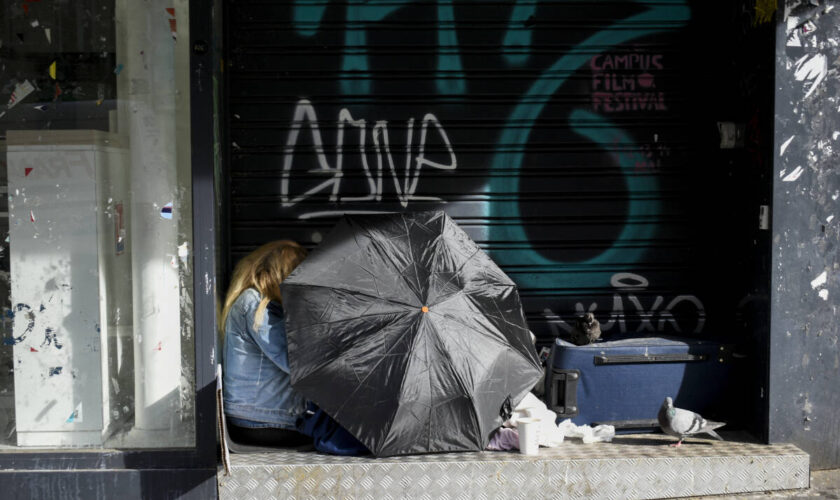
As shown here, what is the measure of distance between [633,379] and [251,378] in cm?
217

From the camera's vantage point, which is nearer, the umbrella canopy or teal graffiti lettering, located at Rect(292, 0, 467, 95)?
the umbrella canopy

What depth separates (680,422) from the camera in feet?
14.5

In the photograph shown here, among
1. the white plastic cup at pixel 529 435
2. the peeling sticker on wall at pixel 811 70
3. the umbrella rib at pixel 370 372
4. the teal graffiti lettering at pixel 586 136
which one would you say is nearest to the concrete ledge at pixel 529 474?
the white plastic cup at pixel 529 435

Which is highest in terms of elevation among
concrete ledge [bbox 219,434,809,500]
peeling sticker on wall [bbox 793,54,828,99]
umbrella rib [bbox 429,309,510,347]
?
peeling sticker on wall [bbox 793,54,828,99]

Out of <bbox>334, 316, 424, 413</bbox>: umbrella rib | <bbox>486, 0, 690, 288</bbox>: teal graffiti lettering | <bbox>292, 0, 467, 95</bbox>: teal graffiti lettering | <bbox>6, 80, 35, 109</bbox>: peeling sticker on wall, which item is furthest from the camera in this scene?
<bbox>486, 0, 690, 288</bbox>: teal graffiti lettering

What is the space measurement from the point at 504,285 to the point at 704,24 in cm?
223

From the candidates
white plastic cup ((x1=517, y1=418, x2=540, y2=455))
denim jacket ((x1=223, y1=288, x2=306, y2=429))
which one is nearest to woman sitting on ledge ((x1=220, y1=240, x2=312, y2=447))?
denim jacket ((x1=223, y1=288, x2=306, y2=429))

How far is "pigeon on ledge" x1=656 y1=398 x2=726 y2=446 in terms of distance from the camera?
443 centimetres

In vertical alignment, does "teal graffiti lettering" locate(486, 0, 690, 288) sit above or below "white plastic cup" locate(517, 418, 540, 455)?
above

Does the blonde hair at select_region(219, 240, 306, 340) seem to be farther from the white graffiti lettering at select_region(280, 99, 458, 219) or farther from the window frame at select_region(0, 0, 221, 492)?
the white graffiti lettering at select_region(280, 99, 458, 219)

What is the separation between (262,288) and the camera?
435cm

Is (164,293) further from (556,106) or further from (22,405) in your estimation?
(556,106)

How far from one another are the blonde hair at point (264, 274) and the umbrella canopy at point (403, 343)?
0.84 feet

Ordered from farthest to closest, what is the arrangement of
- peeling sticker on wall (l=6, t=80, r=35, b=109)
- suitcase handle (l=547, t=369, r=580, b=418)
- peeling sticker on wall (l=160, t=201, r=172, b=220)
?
suitcase handle (l=547, t=369, r=580, b=418) < peeling sticker on wall (l=160, t=201, r=172, b=220) < peeling sticker on wall (l=6, t=80, r=35, b=109)
